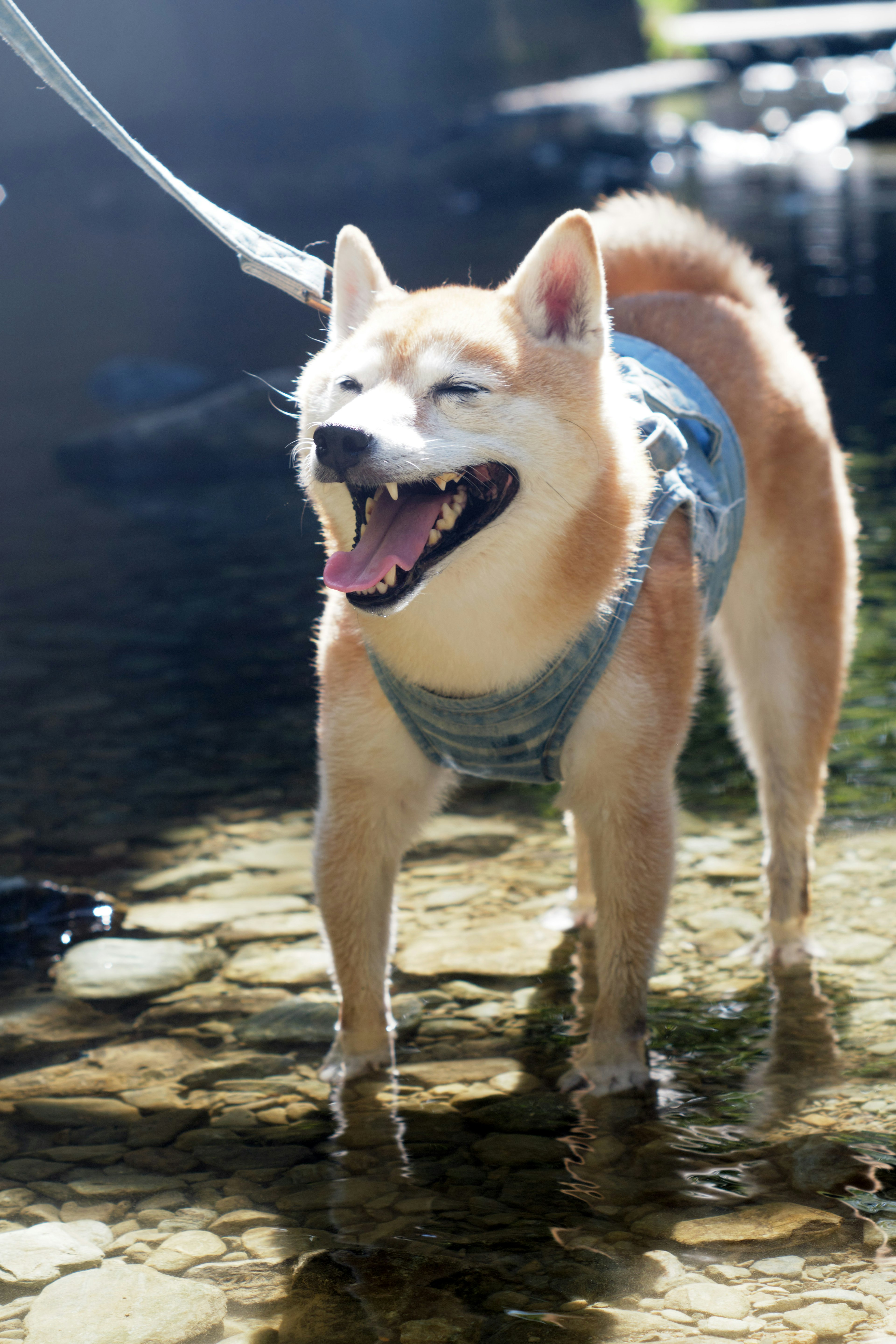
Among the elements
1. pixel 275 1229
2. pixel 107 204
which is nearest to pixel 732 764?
pixel 275 1229

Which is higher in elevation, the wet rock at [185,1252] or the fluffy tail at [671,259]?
the fluffy tail at [671,259]

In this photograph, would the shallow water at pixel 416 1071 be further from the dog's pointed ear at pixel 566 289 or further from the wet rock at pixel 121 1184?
the dog's pointed ear at pixel 566 289

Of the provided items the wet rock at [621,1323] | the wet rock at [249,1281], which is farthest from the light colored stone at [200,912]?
the wet rock at [621,1323]

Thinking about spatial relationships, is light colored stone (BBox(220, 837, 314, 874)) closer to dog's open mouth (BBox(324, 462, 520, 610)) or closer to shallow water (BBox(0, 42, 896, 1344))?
shallow water (BBox(0, 42, 896, 1344))

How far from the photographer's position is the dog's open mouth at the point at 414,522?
2438mm

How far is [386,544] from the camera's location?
249cm

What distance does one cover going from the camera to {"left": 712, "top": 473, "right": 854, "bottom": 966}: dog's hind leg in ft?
11.8

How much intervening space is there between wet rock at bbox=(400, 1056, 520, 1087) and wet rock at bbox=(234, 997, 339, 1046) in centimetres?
29

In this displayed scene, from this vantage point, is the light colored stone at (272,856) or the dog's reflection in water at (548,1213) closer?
the dog's reflection in water at (548,1213)

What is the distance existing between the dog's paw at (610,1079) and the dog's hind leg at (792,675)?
73 centimetres

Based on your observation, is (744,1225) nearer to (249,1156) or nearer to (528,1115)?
(528,1115)

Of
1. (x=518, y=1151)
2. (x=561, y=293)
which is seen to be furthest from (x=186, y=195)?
(x=518, y=1151)

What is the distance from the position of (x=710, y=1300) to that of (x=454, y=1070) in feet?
3.19

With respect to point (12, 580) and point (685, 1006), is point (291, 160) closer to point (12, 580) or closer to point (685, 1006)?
point (12, 580)
